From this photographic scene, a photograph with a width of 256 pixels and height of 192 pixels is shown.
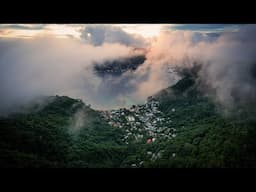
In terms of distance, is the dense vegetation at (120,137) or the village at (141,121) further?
Answer: the village at (141,121)

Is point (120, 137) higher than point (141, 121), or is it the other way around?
point (141, 121)

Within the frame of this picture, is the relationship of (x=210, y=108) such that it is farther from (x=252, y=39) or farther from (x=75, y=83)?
(x=75, y=83)

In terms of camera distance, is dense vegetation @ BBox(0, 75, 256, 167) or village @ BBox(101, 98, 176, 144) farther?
village @ BBox(101, 98, 176, 144)
